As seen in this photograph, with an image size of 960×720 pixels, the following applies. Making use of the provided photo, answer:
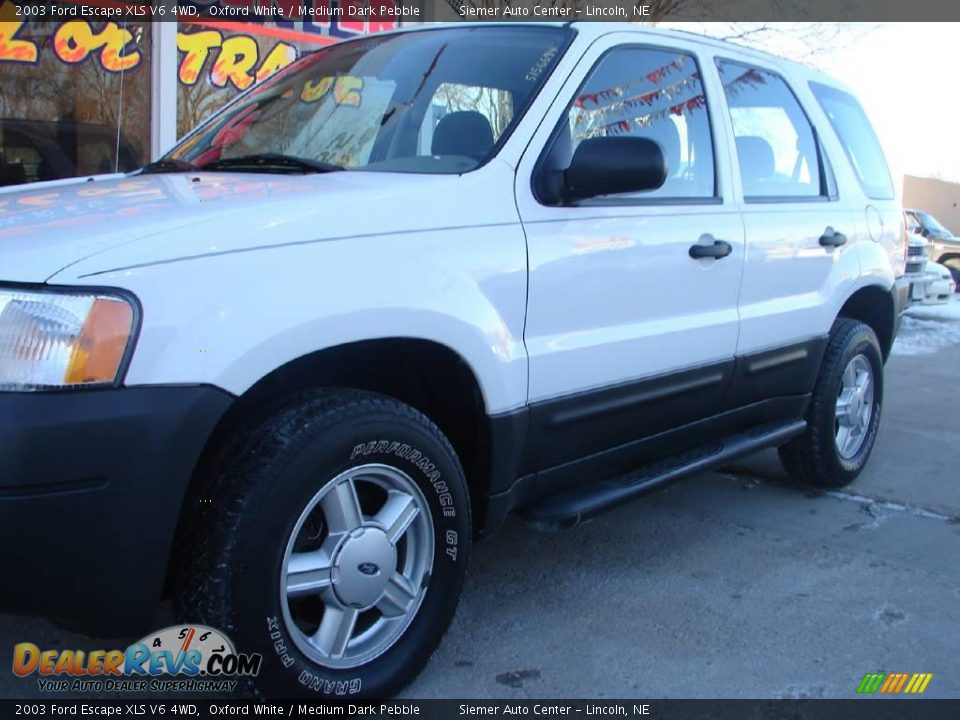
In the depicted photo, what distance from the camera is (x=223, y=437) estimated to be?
246 centimetres

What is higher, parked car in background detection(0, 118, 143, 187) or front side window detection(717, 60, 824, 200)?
front side window detection(717, 60, 824, 200)

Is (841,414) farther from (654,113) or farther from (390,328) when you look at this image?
(390,328)

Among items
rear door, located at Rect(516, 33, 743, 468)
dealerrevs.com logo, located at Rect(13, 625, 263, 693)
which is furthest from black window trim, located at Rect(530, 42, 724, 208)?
dealerrevs.com logo, located at Rect(13, 625, 263, 693)

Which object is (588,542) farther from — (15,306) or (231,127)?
(15,306)

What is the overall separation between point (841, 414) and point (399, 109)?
2.79m

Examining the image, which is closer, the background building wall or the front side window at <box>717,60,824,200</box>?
the front side window at <box>717,60,824,200</box>

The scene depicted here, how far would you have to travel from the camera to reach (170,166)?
3539mm

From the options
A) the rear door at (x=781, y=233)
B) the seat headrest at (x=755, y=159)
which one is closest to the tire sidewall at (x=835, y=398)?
the rear door at (x=781, y=233)

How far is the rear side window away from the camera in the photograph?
15.9 ft

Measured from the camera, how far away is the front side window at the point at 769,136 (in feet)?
13.2

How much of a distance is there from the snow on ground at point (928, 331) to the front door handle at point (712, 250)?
6.71 metres

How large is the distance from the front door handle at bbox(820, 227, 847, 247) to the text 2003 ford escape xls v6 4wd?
2 centimetres

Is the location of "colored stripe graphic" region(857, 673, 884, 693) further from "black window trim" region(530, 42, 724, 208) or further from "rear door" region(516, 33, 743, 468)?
"black window trim" region(530, 42, 724, 208)

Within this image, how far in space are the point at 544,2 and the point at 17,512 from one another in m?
10.6
